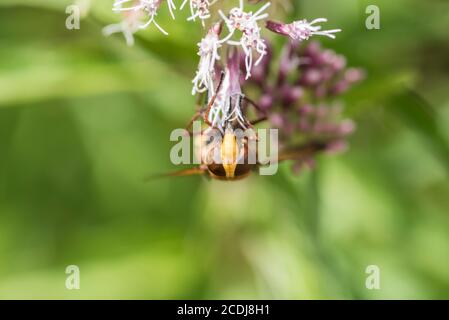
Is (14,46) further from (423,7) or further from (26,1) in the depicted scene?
(423,7)

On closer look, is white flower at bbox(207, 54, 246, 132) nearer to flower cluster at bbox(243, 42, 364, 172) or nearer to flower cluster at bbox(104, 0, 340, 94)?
flower cluster at bbox(104, 0, 340, 94)

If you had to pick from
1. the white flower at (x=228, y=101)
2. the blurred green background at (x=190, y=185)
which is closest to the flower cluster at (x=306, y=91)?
the blurred green background at (x=190, y=185)

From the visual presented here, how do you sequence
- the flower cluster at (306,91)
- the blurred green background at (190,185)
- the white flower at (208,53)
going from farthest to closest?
the blurred green background at (190,185) → the flower cluster at (306,91) → the white flower at (208,53)

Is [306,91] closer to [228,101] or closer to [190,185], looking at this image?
[228,101]

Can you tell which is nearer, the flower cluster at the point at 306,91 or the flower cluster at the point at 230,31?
the flower cluster at the point at 230,31

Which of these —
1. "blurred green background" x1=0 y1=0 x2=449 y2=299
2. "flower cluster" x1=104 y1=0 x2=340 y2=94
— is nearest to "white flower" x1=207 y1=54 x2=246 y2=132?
"flower cluster" x1=104 y1=0 x2=340 y2=94

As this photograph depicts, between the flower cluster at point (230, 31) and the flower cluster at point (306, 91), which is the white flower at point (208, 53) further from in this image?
the flower cluster at point (306, 91)

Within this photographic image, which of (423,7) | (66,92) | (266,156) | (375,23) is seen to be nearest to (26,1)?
(66,92)

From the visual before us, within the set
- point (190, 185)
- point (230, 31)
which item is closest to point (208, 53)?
point (230, 31)

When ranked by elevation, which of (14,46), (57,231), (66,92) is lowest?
(57,231)
